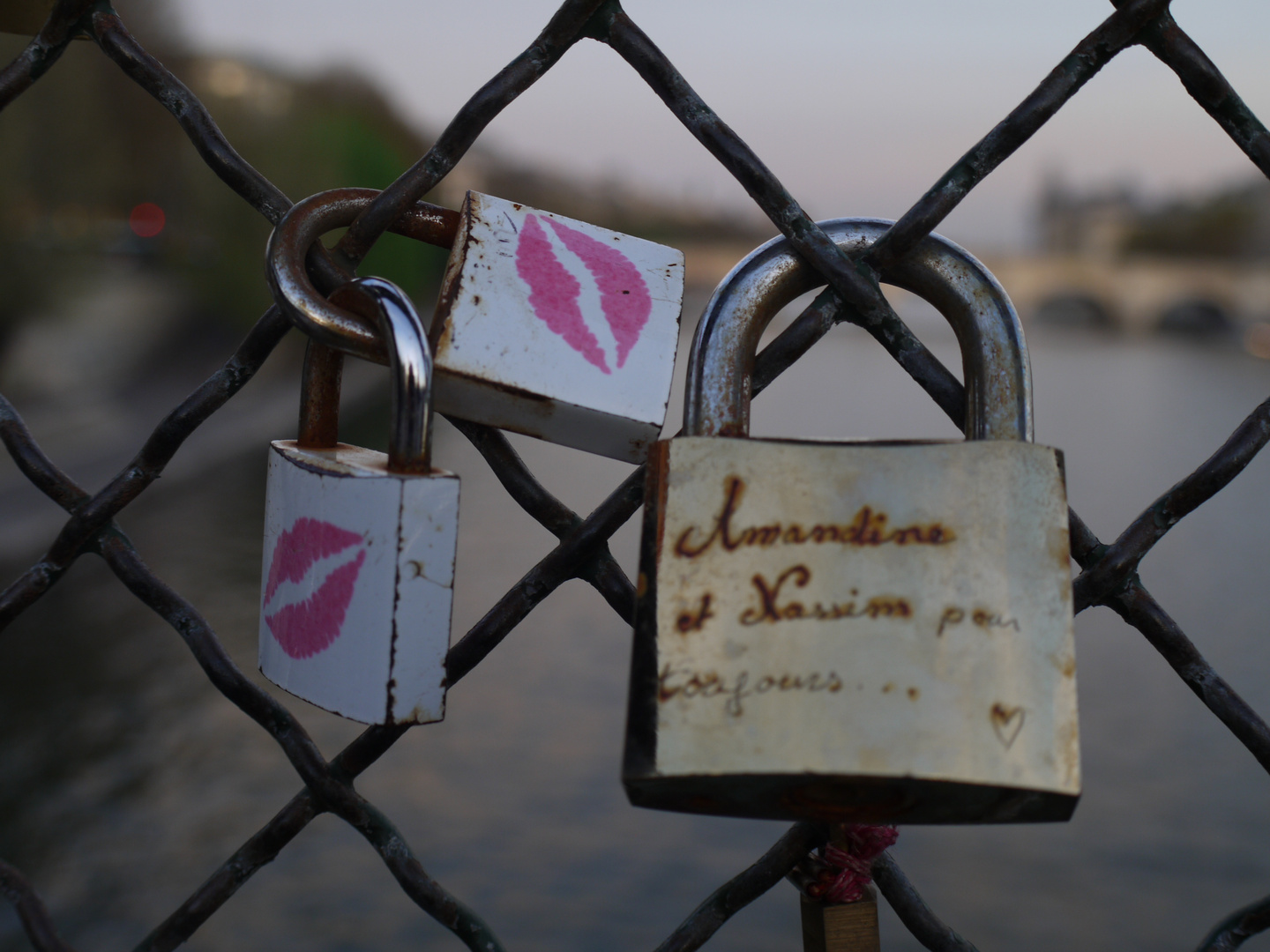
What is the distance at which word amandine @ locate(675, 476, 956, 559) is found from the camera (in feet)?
1.27

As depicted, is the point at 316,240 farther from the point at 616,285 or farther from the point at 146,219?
the point at 146,219

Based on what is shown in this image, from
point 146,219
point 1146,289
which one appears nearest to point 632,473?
point 146,219

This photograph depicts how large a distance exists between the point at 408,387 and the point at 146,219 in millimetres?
21141

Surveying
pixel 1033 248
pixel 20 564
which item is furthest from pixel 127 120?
pixel 1033 248

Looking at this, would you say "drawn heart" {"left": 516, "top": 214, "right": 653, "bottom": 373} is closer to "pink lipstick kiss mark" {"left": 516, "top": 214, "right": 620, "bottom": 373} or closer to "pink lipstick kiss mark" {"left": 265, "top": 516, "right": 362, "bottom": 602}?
"pink lipstick kiss mark" {"left": 516, "top": 214, "right": 620, "bottom": 373}

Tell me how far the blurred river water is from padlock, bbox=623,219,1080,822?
4.95 metres

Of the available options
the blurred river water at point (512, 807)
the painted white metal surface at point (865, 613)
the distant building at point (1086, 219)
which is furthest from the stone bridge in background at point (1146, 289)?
the painted white metal surface at point (865, 613)

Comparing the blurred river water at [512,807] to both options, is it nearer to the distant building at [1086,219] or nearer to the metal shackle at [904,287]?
the metal shackle at [904,287]

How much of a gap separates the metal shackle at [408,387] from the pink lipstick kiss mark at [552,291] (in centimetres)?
5

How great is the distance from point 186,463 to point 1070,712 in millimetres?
11906

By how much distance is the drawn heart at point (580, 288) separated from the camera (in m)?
0.43

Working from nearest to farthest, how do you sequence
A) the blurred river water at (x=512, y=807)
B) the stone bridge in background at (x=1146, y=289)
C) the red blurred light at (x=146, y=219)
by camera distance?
1. the blurred river water at (x=512, y=807)
2. the red blurred light at (x=146, y=219)
3. the stone bridge in background at (x=1146, y=289)

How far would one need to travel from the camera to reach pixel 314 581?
1.37ft

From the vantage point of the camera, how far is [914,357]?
0.46 m
